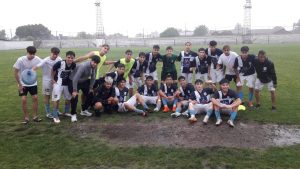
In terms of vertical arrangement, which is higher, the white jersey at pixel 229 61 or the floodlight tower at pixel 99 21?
the floodlight tower at pixel 99 21

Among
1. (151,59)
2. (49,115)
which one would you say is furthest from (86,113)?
(151,59)

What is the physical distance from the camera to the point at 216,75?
987cm

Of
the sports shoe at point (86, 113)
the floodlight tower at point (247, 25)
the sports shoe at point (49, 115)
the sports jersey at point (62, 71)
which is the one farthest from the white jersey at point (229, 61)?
the floodlight tower at point (247, 25)

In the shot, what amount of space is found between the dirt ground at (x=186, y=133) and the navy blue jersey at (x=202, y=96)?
785mm

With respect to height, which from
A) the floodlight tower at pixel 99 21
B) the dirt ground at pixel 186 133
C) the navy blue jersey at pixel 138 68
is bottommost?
the dirt ground at pixel 186 133

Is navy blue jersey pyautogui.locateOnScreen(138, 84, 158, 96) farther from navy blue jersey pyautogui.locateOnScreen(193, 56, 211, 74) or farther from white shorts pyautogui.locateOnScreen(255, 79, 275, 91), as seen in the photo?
white shorts pyautogui.locateOnScreen(255, 79, 275, 91)

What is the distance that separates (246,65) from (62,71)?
5333 millimetres

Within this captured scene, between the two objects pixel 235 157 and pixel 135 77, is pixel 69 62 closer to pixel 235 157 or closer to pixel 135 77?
pixel 135 77

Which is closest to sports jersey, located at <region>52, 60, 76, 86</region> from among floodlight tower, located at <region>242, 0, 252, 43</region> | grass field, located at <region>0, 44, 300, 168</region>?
grass field, located at <region>0, 44, 300, 168</region>

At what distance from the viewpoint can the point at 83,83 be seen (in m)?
8.24

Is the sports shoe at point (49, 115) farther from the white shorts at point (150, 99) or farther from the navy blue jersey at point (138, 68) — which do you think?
the navy blue jersey at point (138, 68)

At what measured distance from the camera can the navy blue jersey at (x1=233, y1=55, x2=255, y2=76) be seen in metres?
9.10

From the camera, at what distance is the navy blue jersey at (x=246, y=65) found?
358 inches

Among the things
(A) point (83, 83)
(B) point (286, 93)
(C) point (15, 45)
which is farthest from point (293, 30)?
(A) point (83, 83)
